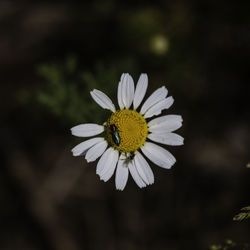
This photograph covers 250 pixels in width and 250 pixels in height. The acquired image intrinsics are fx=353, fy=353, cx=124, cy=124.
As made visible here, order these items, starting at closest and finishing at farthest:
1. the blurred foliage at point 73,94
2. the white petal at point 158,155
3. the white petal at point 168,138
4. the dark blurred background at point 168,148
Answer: the white petal at point 168,138, the white petal at point 158,155, the blurred foliage at point 73,94, the dark blurred background at point 168,148

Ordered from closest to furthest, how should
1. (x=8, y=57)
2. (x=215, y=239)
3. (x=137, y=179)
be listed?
(x=137, y=179), (x=215, y=239), (x=8, y=57)

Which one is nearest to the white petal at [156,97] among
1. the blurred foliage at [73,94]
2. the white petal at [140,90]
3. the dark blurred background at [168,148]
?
the white petal at [140,90]

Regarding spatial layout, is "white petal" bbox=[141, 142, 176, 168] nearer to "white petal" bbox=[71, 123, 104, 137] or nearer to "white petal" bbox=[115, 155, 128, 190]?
"white petal" bbox=[115, 155, 128, 190]

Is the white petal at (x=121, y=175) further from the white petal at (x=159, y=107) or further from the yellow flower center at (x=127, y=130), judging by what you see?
the white petal at (x=159, y=107)

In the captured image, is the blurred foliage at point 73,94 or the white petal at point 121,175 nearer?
the white petal at point 121,175

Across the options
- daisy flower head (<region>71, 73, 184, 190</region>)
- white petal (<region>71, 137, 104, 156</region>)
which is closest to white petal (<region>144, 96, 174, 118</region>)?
daisy flower head (<region>71, 73, 184, 190</region>)

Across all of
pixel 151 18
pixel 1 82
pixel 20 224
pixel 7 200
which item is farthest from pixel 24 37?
pixel 20 224

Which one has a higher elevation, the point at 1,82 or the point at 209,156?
the point at 1,82

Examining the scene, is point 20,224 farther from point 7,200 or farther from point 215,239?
point 215,239
